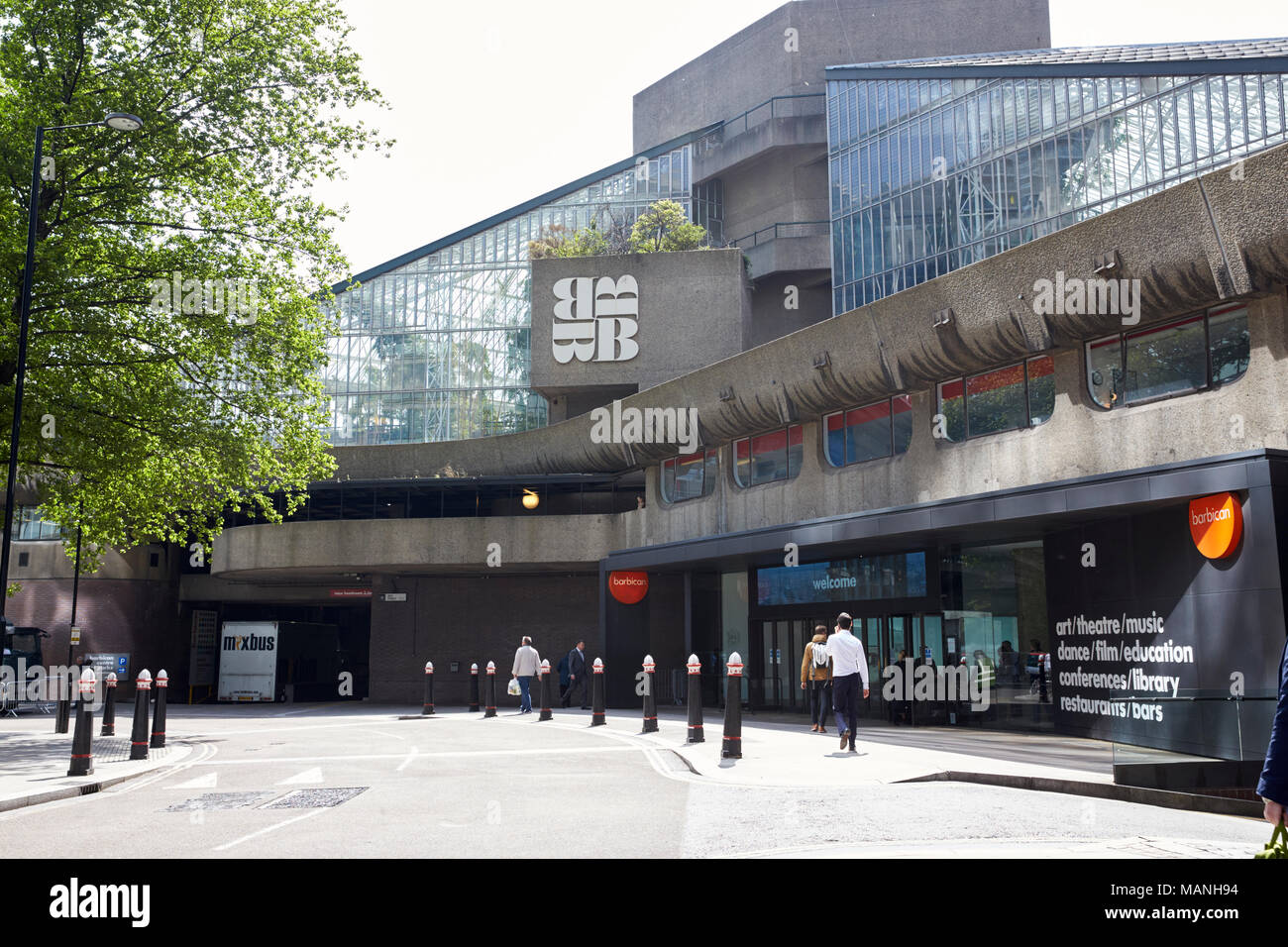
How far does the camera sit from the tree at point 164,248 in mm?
20516

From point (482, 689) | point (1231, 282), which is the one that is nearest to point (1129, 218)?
point (1231, 282)

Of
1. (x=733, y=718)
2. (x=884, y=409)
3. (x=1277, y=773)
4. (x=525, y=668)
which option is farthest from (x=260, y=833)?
(x=525, y=668)

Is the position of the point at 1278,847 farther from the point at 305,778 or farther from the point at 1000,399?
the point at 1000,399

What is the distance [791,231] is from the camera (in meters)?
53.8

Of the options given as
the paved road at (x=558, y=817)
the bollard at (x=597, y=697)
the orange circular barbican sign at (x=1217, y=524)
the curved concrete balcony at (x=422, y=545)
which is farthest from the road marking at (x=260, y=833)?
the curved concrete balcony at (x=422, y=545)

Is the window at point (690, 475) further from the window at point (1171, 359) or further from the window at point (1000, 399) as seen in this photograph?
the window at point (1171, 359)

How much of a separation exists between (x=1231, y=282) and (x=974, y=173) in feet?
102

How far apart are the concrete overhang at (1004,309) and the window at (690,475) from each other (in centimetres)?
51

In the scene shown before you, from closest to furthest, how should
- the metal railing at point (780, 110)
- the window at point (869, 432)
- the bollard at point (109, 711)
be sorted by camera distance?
the bollard at point (109, 711)
the window at point (869, 432)
the metal railing at point (780, 110)

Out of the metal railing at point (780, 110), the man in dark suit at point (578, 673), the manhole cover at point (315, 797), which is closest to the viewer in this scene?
the manhole cover at point (315, 797)

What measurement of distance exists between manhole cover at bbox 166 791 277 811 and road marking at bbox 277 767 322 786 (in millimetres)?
954

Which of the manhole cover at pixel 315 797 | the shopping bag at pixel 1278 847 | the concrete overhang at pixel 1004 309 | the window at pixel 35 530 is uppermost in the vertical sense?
the concrete overhang at pixel 1004 309

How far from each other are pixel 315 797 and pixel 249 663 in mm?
29723

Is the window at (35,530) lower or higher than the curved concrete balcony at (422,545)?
higher
